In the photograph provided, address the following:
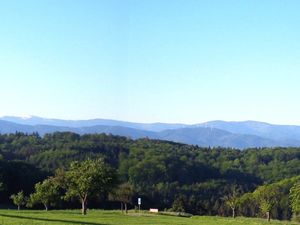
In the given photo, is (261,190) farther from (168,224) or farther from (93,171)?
(168,224)

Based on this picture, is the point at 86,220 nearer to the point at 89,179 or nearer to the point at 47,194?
the point at 89,179

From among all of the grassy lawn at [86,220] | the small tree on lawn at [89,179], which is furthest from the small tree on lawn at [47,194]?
the grassy lawn at [86,220]

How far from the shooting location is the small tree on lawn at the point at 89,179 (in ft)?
234

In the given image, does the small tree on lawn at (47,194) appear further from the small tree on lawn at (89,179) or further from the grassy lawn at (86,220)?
the grassy lawn at (86,220)

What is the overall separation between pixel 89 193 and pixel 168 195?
123 m

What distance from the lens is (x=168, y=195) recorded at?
19275cm

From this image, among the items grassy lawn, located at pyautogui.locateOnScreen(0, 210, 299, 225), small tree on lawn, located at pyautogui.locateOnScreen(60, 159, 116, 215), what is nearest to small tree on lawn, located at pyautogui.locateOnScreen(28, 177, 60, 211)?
small tree on lawn, located at pyautogui.locateOnScreen(60, 159, 116, 215)

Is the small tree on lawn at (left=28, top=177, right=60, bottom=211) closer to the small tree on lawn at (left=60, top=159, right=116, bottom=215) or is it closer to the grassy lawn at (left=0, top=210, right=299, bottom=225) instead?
the small tree on lawn at (left=60, top=159, right=116, bottom=215)

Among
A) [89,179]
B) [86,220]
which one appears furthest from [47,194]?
[86,220]

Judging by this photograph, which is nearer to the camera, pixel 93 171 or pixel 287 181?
pixel 93 171

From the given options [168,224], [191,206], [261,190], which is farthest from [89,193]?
[191,206]

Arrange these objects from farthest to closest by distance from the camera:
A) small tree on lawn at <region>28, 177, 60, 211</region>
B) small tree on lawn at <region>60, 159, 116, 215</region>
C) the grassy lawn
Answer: small tree on lawn at <region>28, 177, 60, 211</region>, small tree on lawn at <region>60, 159, 116, 215</region>, the grassy lawn

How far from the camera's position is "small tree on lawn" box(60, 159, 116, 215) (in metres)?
71.4

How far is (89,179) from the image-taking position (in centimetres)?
7081
